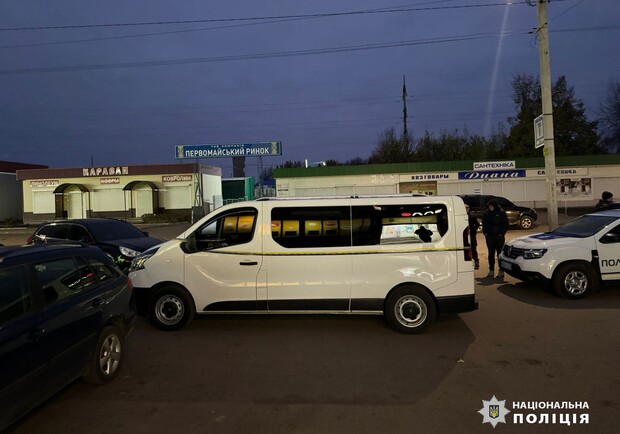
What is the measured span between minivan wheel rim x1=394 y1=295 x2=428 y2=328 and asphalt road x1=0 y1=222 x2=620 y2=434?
22 centimetres

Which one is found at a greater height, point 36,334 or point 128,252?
point 128,252

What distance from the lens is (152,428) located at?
3.64 meters

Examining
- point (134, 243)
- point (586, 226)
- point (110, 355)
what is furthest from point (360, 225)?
point (134, 243)

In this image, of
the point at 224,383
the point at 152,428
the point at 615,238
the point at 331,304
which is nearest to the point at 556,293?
the point at 615,238

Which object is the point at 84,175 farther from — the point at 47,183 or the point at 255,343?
the point at 255,343

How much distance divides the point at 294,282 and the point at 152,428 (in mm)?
2925

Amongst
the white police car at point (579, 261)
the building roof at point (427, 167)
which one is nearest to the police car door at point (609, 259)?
the white police car at point (579, 261)

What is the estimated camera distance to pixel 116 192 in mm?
39094

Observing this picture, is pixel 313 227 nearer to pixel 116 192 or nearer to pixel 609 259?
pixel 609 259

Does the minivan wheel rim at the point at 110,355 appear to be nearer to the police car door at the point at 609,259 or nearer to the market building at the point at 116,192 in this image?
the police car door at the point at 609,259

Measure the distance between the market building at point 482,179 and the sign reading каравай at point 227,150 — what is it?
11.7ft

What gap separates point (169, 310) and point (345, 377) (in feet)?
9.97

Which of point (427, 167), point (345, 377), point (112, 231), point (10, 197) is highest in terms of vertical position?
point (10, 197)

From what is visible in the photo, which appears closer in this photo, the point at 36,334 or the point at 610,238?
the point at 36,334
